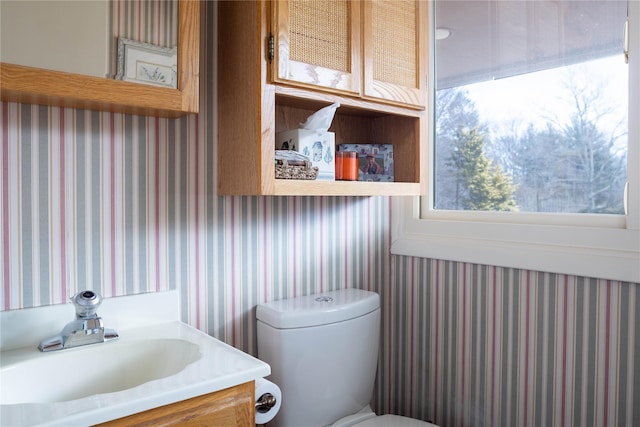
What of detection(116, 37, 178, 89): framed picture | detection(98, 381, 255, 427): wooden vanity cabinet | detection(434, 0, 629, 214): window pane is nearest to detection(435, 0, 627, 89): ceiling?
detection(434, 0, 629, 214): window pane

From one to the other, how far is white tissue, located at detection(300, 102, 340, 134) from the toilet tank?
53 centimetres

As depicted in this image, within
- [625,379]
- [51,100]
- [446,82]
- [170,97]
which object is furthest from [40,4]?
[625,379]

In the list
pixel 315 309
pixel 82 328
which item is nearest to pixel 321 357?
pixel 315 309

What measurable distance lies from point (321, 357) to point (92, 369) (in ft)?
2.04

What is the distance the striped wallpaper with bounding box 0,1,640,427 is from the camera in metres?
1.09

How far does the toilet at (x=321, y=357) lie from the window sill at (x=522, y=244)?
333mm

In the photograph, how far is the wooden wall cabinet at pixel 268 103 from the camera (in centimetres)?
117

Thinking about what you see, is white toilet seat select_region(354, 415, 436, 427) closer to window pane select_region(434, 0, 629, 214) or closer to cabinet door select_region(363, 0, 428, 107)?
window pane select_region(434, 0, 629, 214)

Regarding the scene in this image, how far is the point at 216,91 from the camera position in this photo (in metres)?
1.34

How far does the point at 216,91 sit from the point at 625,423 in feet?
4.62

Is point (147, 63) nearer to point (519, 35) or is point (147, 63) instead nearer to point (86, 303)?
point (86, 303)

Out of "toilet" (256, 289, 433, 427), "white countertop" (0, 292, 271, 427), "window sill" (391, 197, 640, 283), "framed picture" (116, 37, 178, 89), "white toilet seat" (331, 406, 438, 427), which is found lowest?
"white toilet seat" (331, 406, 438, 427)

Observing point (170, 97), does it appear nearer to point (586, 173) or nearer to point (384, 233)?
point (384, 233)

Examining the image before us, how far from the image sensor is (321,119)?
4.29ft
